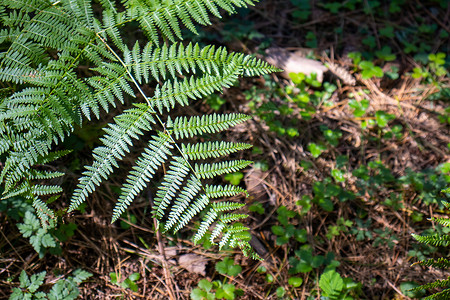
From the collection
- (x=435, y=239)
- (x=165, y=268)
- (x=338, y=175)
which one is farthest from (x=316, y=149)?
(x=165, y=268)

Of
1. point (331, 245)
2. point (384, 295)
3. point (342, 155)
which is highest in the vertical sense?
point (342, 155)

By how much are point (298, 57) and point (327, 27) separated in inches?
30.9

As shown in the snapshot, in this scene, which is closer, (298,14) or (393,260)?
(393,260)

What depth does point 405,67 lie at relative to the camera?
4059 millimetres

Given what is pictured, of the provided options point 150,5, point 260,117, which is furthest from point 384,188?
point 150,5

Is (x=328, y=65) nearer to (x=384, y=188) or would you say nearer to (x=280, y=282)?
(x=384, y=188)

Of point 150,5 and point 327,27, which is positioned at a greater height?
point 150,5

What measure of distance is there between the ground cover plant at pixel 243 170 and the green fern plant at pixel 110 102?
13 mm

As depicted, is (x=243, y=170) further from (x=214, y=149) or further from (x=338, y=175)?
(x=214, y=149)

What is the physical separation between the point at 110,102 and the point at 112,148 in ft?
0.95

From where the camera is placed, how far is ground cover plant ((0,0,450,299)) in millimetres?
2111

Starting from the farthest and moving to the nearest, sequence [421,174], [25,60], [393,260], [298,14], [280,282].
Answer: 1. [298,14]
2. [421,174]
3. [393,260]
4. [280,282]
5. [25,60]

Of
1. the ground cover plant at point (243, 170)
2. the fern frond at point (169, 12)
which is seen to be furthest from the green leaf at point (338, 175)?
the fern frond at point (169, 12)

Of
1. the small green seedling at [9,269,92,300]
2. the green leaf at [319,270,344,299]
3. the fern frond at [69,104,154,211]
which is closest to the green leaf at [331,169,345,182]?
the green leaf at [319,270,344,299]
